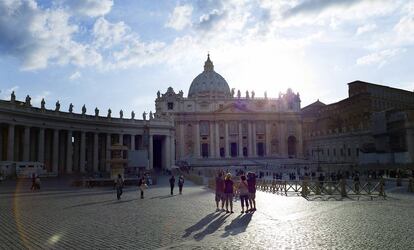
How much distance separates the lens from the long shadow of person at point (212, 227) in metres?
12.7

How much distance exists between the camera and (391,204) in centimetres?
2167

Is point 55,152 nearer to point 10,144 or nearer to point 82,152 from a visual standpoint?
point 82,152

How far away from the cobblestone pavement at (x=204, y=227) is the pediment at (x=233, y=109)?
289ft

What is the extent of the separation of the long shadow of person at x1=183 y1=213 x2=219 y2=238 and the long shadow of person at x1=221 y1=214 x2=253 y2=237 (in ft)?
3.16

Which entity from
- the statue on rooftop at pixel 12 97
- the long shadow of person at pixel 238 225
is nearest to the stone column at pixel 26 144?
the statue on rooftop at pixel 12 97

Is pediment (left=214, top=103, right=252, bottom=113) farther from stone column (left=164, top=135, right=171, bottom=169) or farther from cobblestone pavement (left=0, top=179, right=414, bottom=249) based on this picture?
cobblestone pavement (left=0, top=179, right=414, bottom=249)

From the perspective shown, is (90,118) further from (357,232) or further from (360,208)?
(357,232)

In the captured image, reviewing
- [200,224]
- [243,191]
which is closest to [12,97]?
[243,191]

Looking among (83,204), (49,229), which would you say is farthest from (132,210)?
(49,229)

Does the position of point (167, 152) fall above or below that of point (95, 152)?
above

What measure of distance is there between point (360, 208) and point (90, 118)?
48160mm

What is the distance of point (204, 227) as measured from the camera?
14.5 m

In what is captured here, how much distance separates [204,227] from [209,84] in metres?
121

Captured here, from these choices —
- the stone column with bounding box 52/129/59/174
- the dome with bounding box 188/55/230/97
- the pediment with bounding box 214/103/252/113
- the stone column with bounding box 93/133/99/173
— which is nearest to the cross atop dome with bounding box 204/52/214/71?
the dome with bounding box 188/55/230/97
